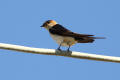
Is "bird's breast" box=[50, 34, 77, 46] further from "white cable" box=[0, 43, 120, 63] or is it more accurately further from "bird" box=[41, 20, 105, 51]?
"white cable" box=[0, 43, 120, 63]

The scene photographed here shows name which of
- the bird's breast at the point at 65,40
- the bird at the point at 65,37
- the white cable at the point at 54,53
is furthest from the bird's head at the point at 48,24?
the white cable at the point at 54,53

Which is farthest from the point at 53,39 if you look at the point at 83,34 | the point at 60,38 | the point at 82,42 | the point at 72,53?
the point at 72,53

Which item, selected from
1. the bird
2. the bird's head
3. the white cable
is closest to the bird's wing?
the bird

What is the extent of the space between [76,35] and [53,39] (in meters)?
0.83

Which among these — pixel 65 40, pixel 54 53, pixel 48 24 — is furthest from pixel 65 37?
pixel 54 53

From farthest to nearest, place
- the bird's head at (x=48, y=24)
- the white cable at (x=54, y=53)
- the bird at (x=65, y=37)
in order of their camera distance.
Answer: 1. the bird's head at (x=48, y=24)
2. the bird at (x=65, y=37)
3. the white cable at (x=54, y=53)

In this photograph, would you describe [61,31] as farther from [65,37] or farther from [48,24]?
[48,24]

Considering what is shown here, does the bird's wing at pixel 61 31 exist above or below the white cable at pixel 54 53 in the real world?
above

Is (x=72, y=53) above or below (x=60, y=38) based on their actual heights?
below

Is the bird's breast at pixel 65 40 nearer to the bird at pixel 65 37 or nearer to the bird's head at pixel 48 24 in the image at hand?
the bird at pixel 65 37

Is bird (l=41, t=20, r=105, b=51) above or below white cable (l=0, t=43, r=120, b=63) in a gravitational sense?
above

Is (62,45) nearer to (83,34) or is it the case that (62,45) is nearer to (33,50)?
(83,34)

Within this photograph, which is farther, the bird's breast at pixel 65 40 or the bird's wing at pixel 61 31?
the bird's breast at pixel 65 40

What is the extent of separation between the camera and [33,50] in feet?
11.4
